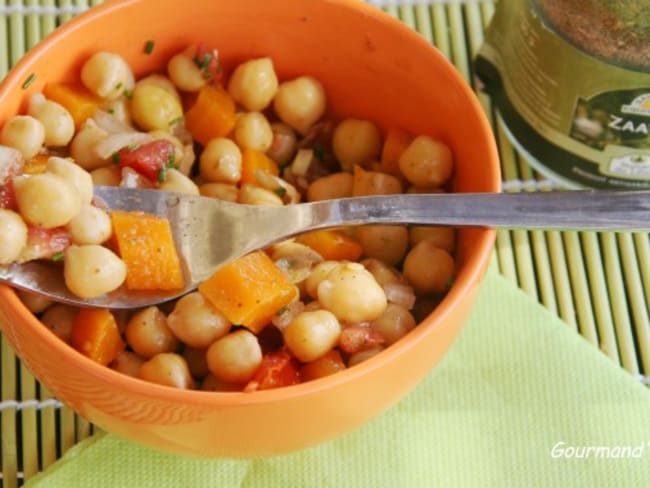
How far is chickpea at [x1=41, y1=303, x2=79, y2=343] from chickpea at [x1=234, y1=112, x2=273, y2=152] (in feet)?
1.17

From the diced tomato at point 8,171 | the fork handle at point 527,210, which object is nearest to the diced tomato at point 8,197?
the diced tomato at point 8,171

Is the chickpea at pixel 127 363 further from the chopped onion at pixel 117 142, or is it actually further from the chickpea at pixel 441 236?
the chickpea at pixel 441 236

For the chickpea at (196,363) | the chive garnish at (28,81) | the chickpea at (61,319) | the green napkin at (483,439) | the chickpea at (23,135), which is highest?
the chive garnish at (28,81)

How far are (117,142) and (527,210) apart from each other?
1.79 ft

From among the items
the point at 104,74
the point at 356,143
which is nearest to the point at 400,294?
the point at 356,143

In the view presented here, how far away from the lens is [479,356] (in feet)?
4.88

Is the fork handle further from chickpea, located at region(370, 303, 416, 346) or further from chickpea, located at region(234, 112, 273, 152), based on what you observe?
chickpea, located at region(234, 112, 273, 152)

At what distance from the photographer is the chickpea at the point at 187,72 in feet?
4.92

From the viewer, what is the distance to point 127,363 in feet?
4.34

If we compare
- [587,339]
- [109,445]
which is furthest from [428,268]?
[109,445]

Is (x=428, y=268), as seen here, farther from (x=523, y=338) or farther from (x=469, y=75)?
(x=469, y=75)

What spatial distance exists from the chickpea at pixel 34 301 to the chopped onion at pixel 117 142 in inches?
8.8

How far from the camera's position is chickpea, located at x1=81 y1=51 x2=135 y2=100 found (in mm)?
1424

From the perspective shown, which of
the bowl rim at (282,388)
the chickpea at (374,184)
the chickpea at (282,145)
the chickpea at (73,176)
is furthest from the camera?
the chickpea at (282,145)
